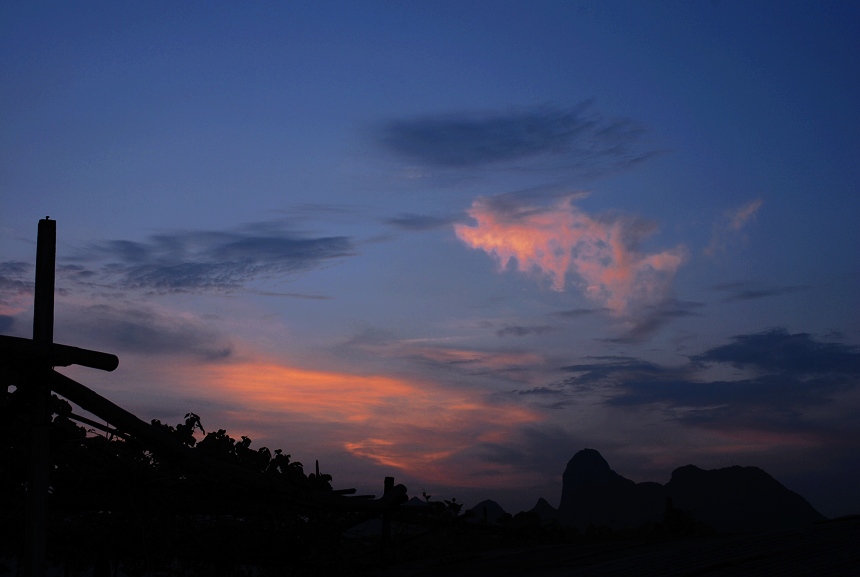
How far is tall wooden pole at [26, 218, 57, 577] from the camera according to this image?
21.1ft

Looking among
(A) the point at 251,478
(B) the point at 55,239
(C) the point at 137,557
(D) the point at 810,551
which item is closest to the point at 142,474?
(A) the point at 251,478

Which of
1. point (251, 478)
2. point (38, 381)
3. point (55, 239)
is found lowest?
point (251, 478)

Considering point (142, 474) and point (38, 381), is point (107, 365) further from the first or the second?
point (142, 474)

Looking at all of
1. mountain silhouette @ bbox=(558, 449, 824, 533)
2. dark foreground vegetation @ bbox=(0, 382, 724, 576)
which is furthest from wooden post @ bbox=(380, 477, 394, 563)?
mountain silhouette @ bbox=(558, 449, 824, 533)

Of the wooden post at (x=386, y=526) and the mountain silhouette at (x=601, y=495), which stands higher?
the wooden post at (x=386, y=526)

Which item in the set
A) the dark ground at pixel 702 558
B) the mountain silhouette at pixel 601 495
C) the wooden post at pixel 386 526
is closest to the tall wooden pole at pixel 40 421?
the wooden post at pixel 386 526

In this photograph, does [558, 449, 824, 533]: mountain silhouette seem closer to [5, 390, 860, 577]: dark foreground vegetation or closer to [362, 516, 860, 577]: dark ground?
[5, 390, 860, 577]: dark foreground vegetation

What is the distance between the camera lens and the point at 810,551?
26.9 ft

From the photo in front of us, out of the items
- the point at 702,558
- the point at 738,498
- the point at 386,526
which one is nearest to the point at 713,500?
the point at 738,498

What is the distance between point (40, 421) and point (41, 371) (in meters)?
0.51

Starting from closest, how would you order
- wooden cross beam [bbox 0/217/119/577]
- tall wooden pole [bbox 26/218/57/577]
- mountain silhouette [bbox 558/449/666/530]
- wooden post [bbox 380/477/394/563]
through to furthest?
wooden cross beam [bbox 0/217/119/577] → tall wooden pole [bbox 26/218/57/577] → wooden post [bbox 380/477/394/563] → mountain silhouette [bbox 558/449/666/530]

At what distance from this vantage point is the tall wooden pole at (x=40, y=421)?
6446mm

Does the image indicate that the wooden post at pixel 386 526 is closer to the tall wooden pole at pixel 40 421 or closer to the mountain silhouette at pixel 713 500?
the tall wooden pole at pixel 40 421

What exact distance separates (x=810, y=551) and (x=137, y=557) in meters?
9.42
